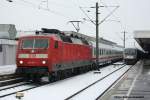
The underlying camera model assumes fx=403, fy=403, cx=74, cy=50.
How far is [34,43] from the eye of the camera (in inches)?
907

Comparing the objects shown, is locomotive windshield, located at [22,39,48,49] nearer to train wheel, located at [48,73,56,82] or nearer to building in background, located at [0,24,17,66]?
train wheel, located at [48,73,56,82]

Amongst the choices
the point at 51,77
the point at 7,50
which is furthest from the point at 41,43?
the point at 7,50

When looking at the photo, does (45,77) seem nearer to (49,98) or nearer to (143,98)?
(49,98)

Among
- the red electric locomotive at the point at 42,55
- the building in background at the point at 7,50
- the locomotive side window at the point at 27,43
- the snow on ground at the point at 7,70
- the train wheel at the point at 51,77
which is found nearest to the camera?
the red electric locomotive at the point at 42,55

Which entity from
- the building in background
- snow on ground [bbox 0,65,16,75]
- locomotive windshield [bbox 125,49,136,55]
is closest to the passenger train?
snow on ground [bbox 0,65,16,75]

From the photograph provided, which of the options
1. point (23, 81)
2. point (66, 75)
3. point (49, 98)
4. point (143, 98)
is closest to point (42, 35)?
point (23, 81)

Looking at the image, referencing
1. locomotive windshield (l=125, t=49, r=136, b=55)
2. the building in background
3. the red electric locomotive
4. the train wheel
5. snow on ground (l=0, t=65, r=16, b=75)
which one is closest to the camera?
the red electric locomotive

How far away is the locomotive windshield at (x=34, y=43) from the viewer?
22.8 metres

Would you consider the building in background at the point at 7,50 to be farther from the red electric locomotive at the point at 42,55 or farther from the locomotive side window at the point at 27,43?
the locomotive side window at the point at 27,43

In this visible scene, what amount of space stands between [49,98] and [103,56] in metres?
30.7

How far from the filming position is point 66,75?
27641 millimetres

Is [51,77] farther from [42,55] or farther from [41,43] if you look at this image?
[41,43]

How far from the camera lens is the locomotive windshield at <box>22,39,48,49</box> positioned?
74.9ft

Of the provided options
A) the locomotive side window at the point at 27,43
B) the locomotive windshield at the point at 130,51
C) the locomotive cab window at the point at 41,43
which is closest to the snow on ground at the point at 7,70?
the locomotive side window at the point at 27,43
